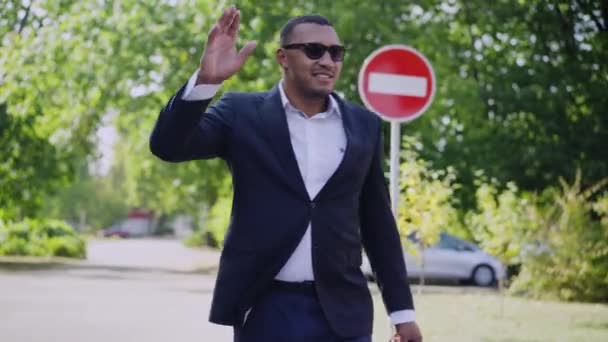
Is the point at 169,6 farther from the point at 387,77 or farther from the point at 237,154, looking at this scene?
the point at 237,154

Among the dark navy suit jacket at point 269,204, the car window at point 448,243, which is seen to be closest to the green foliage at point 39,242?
the car window at point 448,243

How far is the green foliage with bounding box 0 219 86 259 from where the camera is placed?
3809 centimetres

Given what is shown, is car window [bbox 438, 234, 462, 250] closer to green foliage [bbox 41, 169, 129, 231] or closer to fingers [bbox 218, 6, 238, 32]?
fingers [bbox 218, 6, 238, 32]

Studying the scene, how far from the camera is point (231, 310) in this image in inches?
143

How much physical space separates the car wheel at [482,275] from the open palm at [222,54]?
2298 cm

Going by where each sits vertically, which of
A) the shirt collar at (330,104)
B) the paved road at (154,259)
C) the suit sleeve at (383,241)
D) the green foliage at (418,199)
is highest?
the shirt collar at (330,104)

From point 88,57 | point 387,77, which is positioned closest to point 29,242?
point 88,57

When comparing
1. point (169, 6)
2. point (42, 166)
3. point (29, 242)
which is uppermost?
point (169, 6)

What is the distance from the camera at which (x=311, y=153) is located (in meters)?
3.74

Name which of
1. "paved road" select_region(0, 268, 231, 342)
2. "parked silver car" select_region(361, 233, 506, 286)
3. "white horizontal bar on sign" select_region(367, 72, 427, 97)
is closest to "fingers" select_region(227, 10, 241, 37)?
"white horizontal bar on sign" select_region(367, 72, 427, 97)

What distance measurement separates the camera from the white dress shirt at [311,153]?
3631 millimetres

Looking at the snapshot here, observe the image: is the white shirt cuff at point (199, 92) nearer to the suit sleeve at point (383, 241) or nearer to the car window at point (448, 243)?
the suit sleeve at point (383, 241)

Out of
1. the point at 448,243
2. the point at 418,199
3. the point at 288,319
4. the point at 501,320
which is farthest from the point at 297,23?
the point at 448,243

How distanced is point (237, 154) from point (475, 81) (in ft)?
73.1
